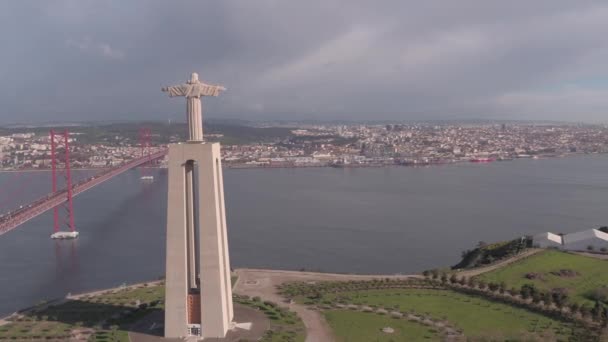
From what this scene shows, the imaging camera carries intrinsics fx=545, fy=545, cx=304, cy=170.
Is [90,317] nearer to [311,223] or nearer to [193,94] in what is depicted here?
[193,94]

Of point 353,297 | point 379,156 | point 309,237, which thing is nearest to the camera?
point 353,297

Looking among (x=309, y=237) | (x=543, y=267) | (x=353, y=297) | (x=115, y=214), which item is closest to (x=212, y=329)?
(x=353, y=297)

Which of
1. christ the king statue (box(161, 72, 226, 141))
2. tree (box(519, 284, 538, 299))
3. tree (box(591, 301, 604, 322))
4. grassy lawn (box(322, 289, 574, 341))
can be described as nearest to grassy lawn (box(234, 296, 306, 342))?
grassy lawn (box(322, 289, 574, 341))

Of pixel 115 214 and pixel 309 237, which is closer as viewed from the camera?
pixel 309 237

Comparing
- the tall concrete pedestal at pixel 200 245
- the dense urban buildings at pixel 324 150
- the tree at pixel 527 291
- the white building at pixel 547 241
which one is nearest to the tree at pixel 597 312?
the tree at pixel 527 291

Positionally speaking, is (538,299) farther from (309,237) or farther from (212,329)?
(309,237)

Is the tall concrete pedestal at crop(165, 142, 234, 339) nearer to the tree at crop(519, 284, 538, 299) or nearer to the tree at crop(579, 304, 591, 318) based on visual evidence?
the tree at crop(519, 284, 538, 299)
